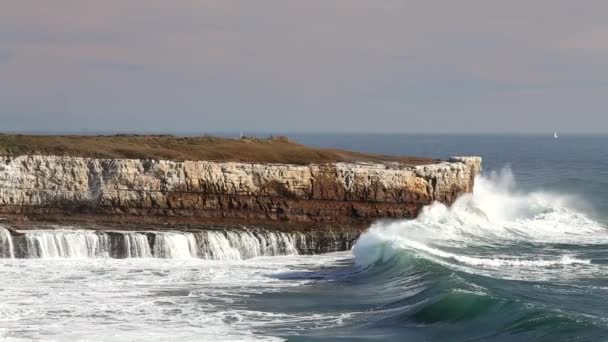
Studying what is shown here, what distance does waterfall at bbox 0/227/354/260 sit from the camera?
32.3 metres

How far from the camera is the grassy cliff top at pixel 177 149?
125 feet

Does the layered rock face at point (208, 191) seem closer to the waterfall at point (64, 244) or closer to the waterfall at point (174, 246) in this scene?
the waterfall at point (174, 246)

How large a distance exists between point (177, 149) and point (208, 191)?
4.45 meters

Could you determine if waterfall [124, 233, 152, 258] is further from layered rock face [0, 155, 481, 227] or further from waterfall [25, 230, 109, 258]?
layered rock face [0, 155, 481, 227]

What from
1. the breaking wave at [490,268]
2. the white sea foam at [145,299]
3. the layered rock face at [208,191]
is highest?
the layered rock face at [208,191]

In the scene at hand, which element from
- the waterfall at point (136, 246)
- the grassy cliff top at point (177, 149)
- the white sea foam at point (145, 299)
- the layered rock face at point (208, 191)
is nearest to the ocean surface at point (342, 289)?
the white sea foam at point (145, 299)

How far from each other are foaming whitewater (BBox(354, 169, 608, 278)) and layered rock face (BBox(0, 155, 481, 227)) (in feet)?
4.78

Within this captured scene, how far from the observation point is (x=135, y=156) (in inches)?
1511

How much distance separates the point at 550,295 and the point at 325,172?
1467 centimetres

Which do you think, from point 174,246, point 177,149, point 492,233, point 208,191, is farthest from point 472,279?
point 177,149

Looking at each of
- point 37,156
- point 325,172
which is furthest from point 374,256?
point 37,156

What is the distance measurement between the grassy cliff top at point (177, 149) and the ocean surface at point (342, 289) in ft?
17.1

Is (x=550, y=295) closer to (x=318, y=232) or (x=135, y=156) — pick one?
(x=318, y=232)

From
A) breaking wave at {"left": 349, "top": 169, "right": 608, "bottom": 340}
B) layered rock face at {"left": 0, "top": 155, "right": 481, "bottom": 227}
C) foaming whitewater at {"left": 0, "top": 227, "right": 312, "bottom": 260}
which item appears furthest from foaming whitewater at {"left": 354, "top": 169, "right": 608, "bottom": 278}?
foaming whitewater at {"left": 0, "top": 227, "right": 312, "bottom": 260}
